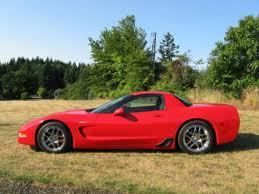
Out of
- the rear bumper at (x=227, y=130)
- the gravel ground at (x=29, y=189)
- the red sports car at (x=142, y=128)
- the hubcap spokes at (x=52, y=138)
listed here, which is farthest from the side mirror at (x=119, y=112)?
the gravel ground at (x=29, y=189)

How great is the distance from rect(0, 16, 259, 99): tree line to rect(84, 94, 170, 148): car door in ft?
43.0

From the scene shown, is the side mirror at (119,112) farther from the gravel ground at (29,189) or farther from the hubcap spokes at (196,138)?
the gravel ground at (29,189)

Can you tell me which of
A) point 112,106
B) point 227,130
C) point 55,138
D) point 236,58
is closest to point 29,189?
point 55,138

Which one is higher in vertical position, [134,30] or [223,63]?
[134,30]

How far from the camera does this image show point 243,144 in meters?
10.0

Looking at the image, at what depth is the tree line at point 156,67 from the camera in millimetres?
24297

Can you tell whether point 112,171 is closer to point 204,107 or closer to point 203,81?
point 204,107

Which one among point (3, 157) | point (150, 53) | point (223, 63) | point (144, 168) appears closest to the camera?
point (144, 168)

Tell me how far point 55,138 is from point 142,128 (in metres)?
1.64

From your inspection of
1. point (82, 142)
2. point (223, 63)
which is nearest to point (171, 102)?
point (82, 142)

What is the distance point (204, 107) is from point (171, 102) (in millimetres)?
621

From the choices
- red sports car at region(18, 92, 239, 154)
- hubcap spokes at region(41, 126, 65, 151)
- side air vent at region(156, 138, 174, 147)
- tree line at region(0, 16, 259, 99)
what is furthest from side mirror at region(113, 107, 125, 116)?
tree line at region(0, 16, 259, 99)

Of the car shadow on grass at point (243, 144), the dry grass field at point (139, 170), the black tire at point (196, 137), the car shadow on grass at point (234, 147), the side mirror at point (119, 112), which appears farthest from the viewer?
the car shadow on grass at point (243, 144)

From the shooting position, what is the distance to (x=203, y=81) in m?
26.1
